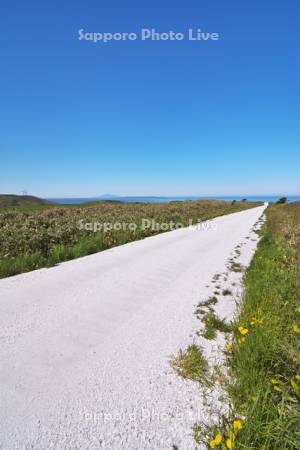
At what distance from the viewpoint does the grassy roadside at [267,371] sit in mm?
2260

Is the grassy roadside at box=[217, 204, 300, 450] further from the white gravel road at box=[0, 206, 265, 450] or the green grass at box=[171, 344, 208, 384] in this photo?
the white gravel road at box=[0, 206, 265, 450]

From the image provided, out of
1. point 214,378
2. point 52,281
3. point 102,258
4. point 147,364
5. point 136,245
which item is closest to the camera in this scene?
point 214,378

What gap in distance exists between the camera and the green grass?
11.0 feet

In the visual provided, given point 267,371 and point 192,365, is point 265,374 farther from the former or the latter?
point 192,365

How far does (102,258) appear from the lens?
941 cm

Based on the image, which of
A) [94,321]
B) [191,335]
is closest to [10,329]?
[94,321]

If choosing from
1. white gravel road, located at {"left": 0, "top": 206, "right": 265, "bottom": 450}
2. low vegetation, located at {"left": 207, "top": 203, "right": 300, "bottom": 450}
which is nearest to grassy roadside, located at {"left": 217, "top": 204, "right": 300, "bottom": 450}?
low vegetation, located at {"left": 207, "top": 203, "right": 300, "bottom": 450}

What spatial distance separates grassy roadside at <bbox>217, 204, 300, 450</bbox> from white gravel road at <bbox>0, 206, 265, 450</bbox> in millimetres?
505

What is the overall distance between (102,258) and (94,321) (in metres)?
4.82

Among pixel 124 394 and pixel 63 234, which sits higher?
pixel 63 234

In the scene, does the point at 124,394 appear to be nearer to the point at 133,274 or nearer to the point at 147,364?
the point at 147,364

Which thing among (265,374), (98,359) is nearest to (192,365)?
(265,374)

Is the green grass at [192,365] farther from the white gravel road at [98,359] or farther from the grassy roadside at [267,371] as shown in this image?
the grassy roadside at [267,371]

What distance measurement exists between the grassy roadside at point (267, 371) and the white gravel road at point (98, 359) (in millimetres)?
505
